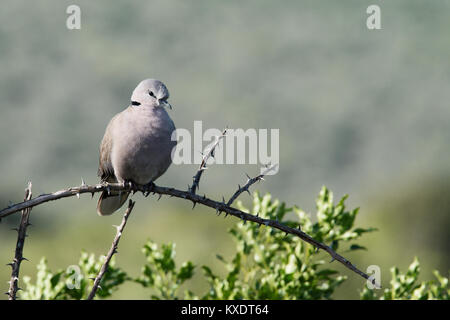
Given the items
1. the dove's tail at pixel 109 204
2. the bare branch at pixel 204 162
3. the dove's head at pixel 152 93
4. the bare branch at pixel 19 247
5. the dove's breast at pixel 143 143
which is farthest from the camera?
the dove's tail at pixel 109 204

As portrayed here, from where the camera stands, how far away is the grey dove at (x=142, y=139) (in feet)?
13.3

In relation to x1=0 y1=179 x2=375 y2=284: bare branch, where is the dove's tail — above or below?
above

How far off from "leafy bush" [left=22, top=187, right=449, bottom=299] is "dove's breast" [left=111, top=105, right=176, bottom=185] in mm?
789

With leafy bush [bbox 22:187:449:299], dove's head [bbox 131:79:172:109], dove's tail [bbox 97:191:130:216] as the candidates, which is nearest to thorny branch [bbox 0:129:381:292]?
dove's head [bbox 131:79:172:109]

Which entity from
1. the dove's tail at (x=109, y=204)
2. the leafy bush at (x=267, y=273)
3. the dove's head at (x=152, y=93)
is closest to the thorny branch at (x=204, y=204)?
the dove's head at (x=152, y=93)

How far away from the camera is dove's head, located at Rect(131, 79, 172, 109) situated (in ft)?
13.9

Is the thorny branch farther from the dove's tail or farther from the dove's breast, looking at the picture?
the dove's tail

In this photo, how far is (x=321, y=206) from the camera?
461 cm

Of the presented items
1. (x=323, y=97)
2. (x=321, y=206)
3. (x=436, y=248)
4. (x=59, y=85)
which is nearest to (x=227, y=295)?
(x=321, y=206)

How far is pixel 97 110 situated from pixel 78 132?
1.67 m

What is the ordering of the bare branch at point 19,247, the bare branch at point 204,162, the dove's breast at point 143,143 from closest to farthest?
the bare branch at point 19,247
the bare branch at point 204,162
the dove's breast at point 143,143

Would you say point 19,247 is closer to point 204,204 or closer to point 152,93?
point 204,204

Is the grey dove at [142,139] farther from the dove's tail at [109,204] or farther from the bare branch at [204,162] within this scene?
the bare branch at [204,162]

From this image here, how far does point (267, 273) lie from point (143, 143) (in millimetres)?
1510
